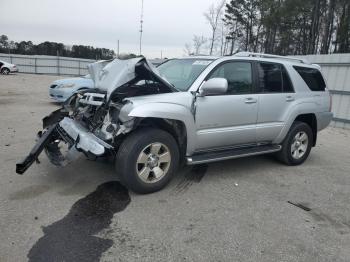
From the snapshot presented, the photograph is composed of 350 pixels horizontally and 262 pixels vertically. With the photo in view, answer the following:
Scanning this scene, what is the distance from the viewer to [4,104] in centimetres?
1154

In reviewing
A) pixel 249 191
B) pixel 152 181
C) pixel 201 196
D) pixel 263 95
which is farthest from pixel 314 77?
pixel 152 181

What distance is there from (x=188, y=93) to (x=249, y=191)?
1.60 meters

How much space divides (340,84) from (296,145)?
243 inches

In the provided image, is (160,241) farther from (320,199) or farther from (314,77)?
(314,77)

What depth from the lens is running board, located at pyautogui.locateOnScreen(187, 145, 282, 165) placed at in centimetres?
460

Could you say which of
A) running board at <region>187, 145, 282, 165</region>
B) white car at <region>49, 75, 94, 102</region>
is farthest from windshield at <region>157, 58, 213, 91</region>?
white car at <region>49, 75, 94, 102</region>

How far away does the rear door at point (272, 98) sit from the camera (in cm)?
532

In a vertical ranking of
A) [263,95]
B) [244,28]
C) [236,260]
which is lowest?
[236,260]

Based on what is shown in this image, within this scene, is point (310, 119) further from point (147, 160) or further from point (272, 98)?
point (147, 160)

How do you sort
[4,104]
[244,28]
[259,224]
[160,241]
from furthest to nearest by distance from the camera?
[244,28]
[4,104]
[259,224]
[160,241]

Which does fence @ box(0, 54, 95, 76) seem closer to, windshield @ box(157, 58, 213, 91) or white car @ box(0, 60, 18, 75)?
white car @ box(0, 60, 18, 75)

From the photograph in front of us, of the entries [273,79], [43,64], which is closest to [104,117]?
[273,79]

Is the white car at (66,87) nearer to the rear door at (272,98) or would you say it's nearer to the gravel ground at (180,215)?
the gravel ground at (180,215)

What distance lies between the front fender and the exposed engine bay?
0.61ft
